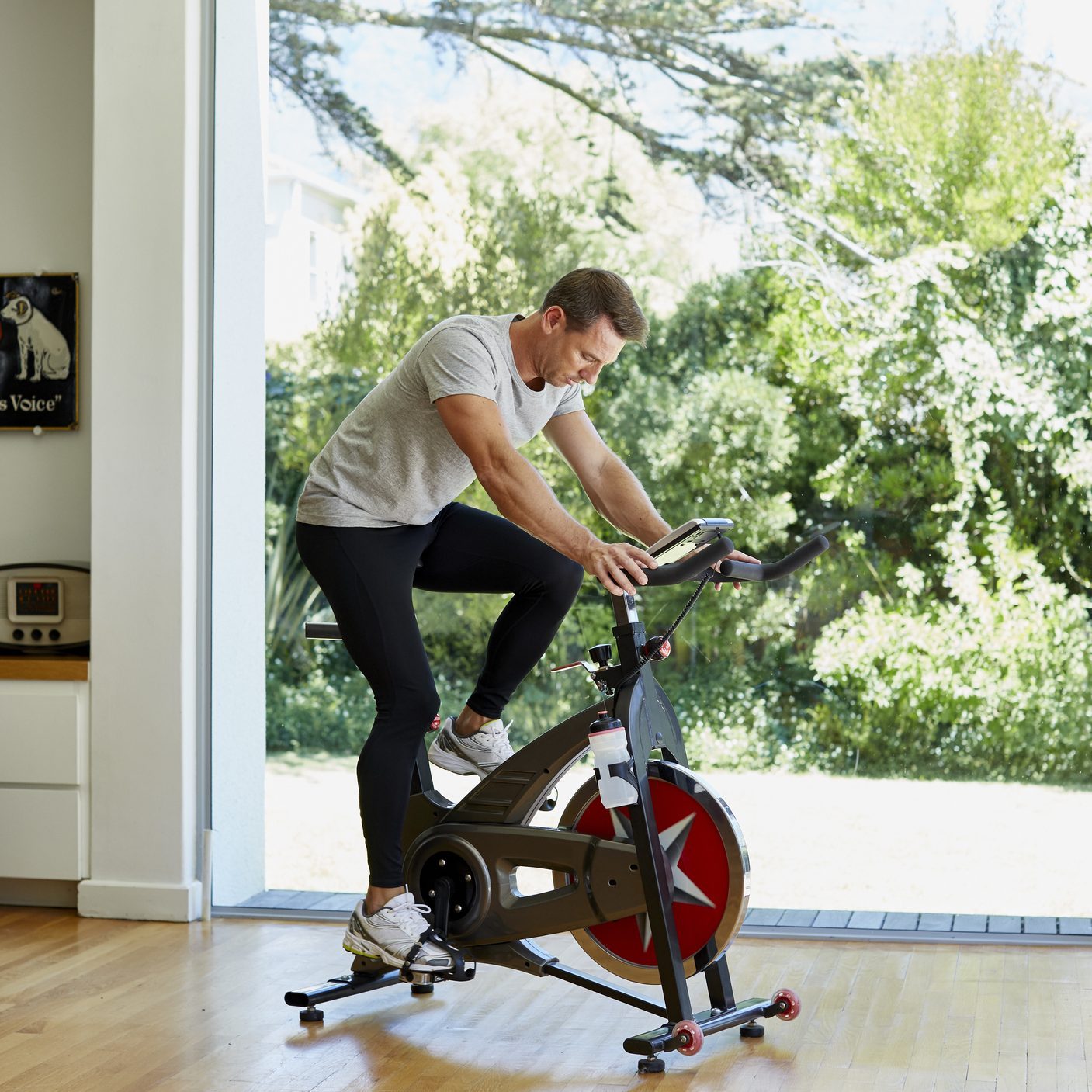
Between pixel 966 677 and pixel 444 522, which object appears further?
pixel 966 677

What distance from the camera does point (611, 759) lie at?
233 cm

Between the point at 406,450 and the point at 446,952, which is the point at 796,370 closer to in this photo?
the point at 406,450

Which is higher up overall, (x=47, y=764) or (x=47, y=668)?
(x=47, y=668)

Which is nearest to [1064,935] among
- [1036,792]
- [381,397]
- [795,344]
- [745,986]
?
[1036,792]

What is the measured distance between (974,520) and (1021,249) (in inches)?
25.2

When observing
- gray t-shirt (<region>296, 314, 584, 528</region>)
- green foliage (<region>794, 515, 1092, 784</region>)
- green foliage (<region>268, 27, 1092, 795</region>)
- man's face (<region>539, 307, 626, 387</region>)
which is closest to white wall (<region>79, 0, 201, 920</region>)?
green foliage (<region>268, 27, 1092, 795</region>)

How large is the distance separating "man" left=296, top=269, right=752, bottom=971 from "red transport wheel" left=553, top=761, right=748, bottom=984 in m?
0.34

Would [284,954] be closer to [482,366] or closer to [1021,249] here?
[482,366]

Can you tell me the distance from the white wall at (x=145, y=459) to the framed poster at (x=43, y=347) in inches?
11.3

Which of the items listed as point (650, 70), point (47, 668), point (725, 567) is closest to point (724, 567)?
point (725, 567)

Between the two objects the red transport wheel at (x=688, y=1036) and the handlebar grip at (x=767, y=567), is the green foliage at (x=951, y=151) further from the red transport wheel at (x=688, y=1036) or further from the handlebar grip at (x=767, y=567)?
the red transport wheel at (x=688, y=1036)

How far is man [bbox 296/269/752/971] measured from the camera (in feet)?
7.93

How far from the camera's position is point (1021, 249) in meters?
3.30

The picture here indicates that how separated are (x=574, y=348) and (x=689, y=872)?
0.92m
